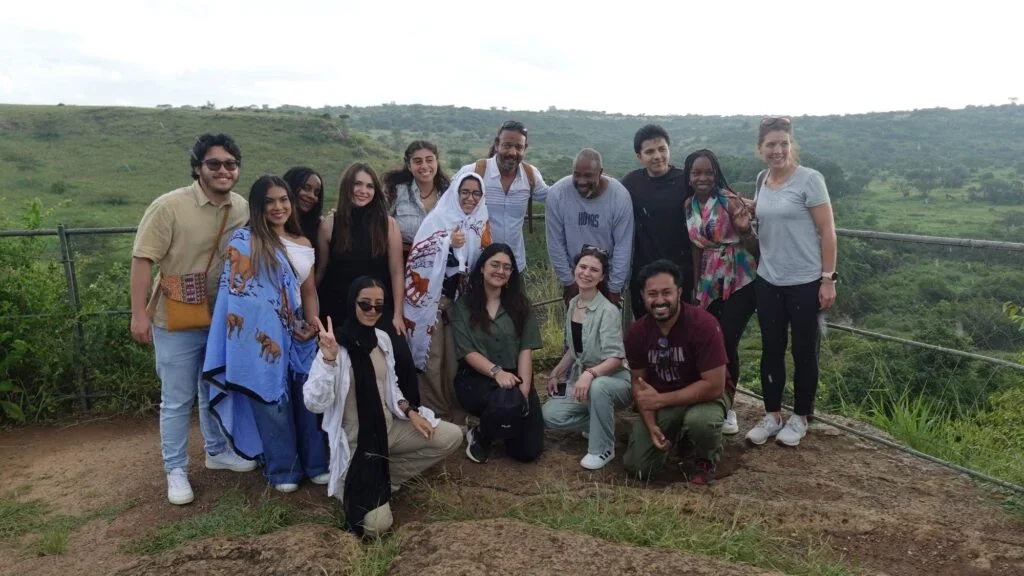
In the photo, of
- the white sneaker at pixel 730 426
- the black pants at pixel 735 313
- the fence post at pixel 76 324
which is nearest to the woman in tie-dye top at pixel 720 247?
the black pants at pixel 735 313

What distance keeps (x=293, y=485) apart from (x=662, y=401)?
1938mm

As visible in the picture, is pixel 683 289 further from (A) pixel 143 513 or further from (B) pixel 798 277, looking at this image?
(A) pixel 143 513

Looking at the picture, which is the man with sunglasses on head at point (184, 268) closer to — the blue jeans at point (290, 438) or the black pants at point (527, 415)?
the blue jeans at point (290, 438)

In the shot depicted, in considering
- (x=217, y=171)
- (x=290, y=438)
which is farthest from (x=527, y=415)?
(x=217, y=171)

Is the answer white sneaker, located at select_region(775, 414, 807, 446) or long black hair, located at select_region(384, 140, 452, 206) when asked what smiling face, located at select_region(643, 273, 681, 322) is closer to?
white sneaker, located at select_region(775, 414, 807, 446)

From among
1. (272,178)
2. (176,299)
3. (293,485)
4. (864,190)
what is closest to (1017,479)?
(293,485)

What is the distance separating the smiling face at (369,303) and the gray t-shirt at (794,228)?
2.09m

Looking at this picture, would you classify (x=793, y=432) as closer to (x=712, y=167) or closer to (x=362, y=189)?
(x=712, y=167)

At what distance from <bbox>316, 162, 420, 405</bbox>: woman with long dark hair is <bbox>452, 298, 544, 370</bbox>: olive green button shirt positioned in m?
0.35

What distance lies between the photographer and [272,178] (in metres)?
3.55

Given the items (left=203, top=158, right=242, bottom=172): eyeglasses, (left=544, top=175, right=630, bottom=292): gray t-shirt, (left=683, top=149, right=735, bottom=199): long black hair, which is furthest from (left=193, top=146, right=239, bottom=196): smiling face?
(left=683, top=149, right=735, bottom=199): long black hair

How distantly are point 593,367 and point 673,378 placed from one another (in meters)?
0.48

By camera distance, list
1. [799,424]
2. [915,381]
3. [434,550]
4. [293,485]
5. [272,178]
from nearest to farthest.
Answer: [434,550], [272,178], [293,485], [799,424], [915,381]

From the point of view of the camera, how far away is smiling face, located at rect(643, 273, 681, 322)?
3750 mm
